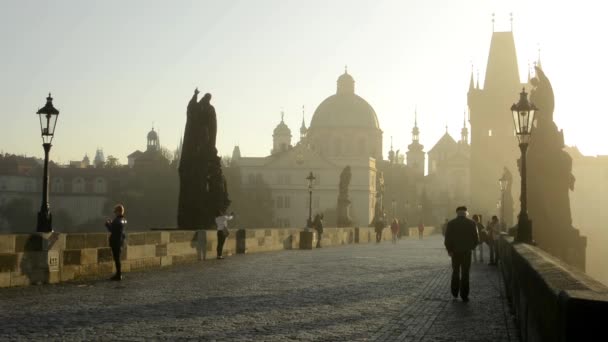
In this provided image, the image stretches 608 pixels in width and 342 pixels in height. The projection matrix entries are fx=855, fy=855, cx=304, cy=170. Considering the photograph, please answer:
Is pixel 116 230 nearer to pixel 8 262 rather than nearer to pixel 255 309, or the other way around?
pixel 8 262

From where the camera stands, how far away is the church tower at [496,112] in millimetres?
116625

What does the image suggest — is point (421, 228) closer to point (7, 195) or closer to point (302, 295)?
point (302, 295)

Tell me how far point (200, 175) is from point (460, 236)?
1437 cm

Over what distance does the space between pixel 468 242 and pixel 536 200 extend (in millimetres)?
23476

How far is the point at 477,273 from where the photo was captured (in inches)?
838

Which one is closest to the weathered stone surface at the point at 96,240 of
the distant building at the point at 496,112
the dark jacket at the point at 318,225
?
the dark jacket at the point at 318,225

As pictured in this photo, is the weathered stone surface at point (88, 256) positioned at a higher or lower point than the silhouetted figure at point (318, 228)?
lower

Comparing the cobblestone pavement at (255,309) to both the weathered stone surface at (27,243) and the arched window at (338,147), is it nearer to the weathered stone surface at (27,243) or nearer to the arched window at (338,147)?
the weathered stone surface at (27,243)

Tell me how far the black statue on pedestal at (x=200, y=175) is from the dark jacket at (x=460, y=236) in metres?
13.9

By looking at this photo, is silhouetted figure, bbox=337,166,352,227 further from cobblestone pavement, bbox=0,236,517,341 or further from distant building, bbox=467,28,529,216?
distant building, bbox=467,28,529,216

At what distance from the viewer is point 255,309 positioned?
11.8 m

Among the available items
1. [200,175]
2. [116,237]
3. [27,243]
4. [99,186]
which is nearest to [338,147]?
[99,186]

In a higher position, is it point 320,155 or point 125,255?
point 320,155

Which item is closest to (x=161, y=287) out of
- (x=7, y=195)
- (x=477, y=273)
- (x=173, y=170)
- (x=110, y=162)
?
(x=477, y=273)
